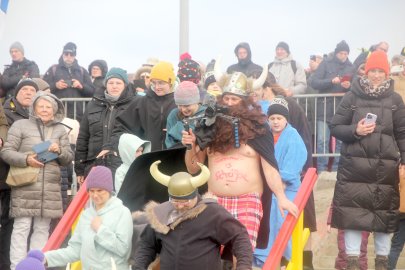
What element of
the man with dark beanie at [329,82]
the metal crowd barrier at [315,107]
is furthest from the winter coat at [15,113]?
the man with dark beanie at [329,82]

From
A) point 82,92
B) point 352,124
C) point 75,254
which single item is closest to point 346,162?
point 352,124

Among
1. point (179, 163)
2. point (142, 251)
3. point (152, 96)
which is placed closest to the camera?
point (142, 251)

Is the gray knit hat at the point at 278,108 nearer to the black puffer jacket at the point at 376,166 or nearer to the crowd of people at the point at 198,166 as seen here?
the crowd of people at the point at 198,166

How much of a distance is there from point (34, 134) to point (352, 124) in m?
3.20

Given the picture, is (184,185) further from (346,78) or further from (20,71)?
(20,71)

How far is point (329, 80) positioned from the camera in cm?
1352

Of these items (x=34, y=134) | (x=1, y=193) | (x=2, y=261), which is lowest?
(x=2, y=261)

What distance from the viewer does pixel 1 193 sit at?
33.2ft

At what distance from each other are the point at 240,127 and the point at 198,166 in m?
0.46

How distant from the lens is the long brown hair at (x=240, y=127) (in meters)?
7.22

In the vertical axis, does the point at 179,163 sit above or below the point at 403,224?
above

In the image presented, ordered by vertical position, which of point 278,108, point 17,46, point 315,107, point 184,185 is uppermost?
point 17,46

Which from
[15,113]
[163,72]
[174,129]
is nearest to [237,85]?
[174,129]

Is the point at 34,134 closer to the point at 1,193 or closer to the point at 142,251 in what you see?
the point at 1,193
